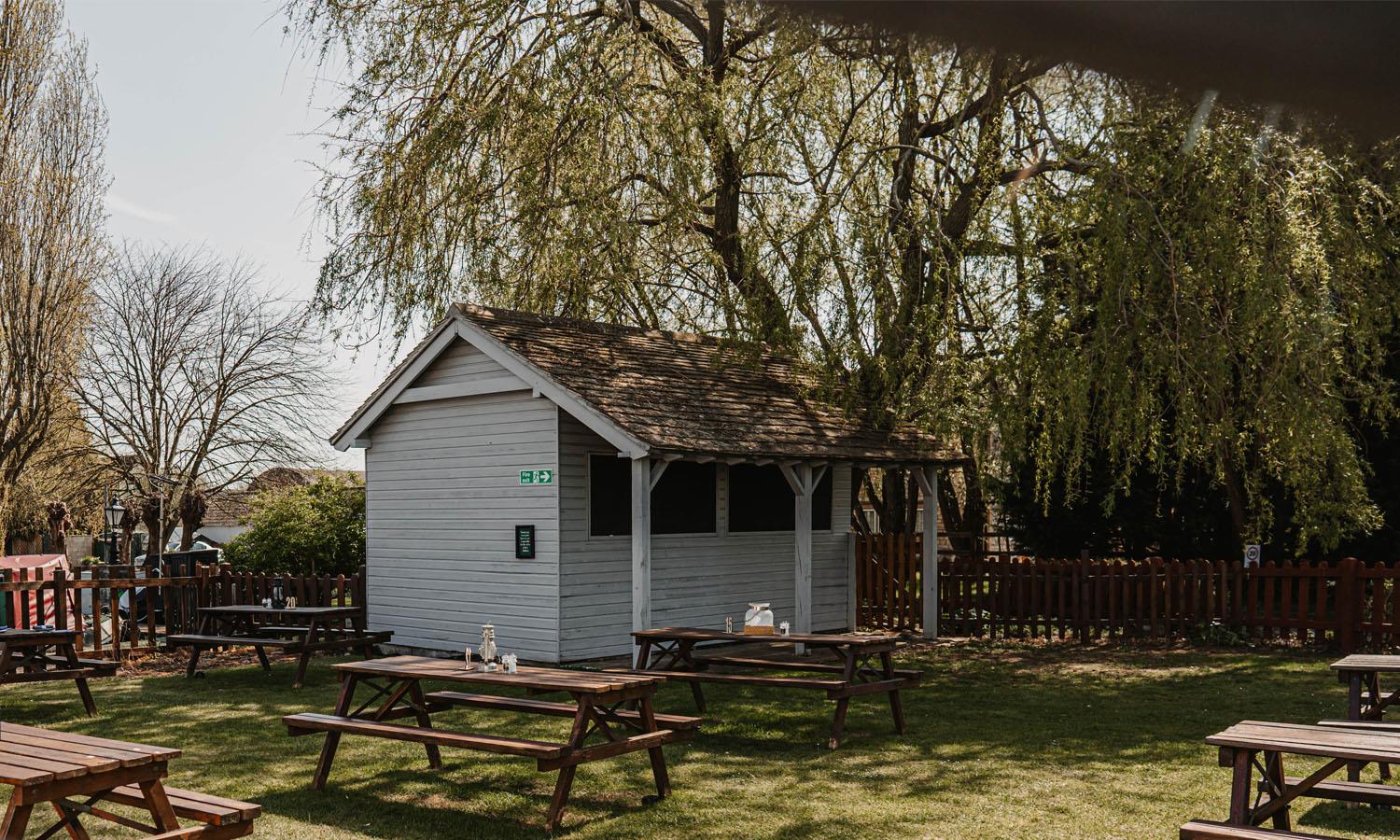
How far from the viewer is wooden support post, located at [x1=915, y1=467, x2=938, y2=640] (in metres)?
17.4

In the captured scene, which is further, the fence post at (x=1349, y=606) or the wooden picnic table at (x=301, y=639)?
the fence post at (x=1349, y=606)

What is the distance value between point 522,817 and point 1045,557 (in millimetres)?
14631

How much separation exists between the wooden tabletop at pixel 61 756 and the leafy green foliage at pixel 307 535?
16093 millimetres

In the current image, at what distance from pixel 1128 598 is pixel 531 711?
11217 millimetres

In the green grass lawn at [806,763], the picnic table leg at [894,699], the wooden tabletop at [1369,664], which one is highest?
the wooden tabletop at [1369,664]

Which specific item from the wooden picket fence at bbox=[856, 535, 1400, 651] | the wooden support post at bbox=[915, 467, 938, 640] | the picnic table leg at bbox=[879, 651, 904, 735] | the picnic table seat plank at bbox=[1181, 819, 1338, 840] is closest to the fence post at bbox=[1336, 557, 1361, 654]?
the wooden picket fence at bbox=[856, 535, 1400, 651]

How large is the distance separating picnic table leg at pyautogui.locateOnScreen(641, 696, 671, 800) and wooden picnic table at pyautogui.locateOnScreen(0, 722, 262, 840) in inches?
109

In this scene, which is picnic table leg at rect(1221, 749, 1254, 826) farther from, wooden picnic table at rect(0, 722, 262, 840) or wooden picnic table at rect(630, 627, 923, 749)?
wooden picnic table at rect(0, 722, 262, 840)

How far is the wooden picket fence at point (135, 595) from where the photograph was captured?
1496cm

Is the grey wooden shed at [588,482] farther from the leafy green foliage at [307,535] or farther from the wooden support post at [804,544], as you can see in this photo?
the leafy green foliage at [307,535]

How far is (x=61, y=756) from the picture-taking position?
559 cm

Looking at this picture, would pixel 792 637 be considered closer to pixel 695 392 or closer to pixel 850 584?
pixel 695 392

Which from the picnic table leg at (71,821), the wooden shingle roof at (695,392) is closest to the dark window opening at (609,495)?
the wooden shingle roof at (695,392)

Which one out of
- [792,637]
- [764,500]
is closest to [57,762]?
[792,637]
